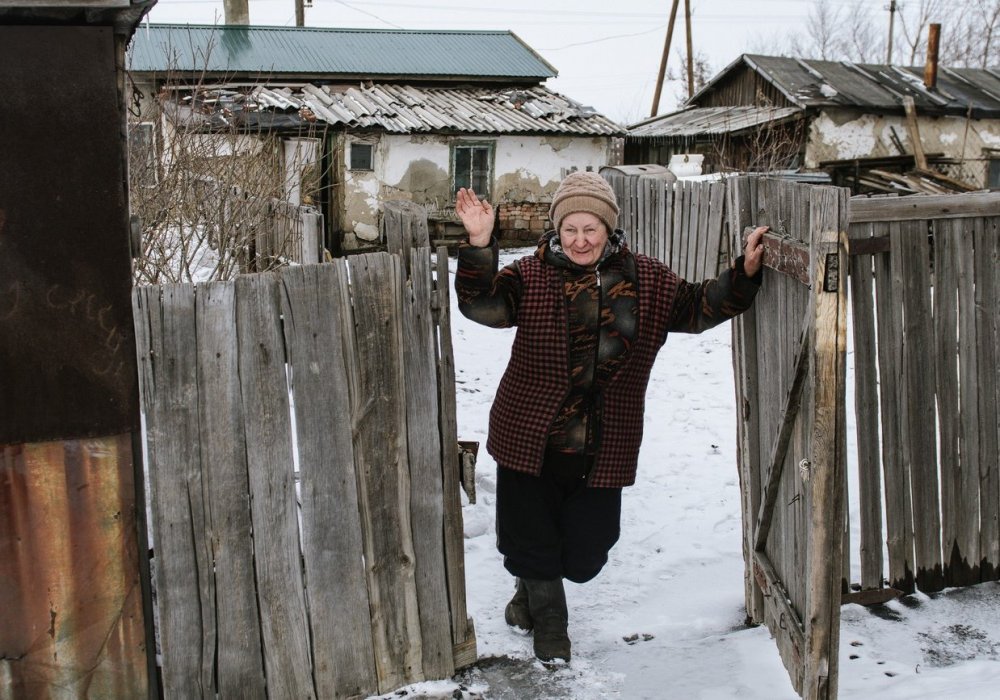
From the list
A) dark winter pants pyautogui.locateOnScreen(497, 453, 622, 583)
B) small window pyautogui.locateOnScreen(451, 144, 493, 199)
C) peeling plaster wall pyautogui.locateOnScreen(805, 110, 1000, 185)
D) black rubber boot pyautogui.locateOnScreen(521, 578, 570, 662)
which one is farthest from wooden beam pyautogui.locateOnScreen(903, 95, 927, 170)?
black rubber boot pyautogui.locateOnScreen(521, 578, 570, 662)

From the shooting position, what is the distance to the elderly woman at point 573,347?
10.8 feet

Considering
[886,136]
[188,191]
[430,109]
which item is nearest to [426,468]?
[188,191]

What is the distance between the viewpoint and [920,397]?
377 cm

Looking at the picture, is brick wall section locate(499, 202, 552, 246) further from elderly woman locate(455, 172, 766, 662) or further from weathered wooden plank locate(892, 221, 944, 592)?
elderly woman locate(455, 172, 766, 662)

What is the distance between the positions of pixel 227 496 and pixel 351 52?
61.7ft

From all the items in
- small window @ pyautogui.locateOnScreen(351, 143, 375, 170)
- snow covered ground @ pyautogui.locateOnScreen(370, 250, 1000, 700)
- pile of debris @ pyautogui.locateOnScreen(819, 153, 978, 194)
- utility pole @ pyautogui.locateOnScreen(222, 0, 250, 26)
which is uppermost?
utility pole @ pyautogui.locateOnScreen(222, 0, 250, 26)

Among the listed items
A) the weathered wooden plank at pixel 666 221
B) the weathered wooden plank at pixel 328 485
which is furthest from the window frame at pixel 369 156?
the weathered wooden plank at pixel 328 485

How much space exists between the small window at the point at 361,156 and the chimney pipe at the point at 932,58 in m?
12.5

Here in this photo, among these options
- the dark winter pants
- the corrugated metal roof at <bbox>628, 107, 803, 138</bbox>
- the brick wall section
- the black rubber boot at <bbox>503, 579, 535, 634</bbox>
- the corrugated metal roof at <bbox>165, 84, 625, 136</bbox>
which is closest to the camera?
the dark winter pants

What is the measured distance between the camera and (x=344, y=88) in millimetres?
18938

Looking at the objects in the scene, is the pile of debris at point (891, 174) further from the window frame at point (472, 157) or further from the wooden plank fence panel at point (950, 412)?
the wooden plank fence panel at point (950, 412)

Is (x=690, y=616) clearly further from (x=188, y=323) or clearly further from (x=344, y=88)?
(x=344, y=88)

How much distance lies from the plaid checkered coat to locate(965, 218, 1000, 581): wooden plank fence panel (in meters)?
1.10

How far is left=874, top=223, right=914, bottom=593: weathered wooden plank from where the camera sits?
12.0 feet
